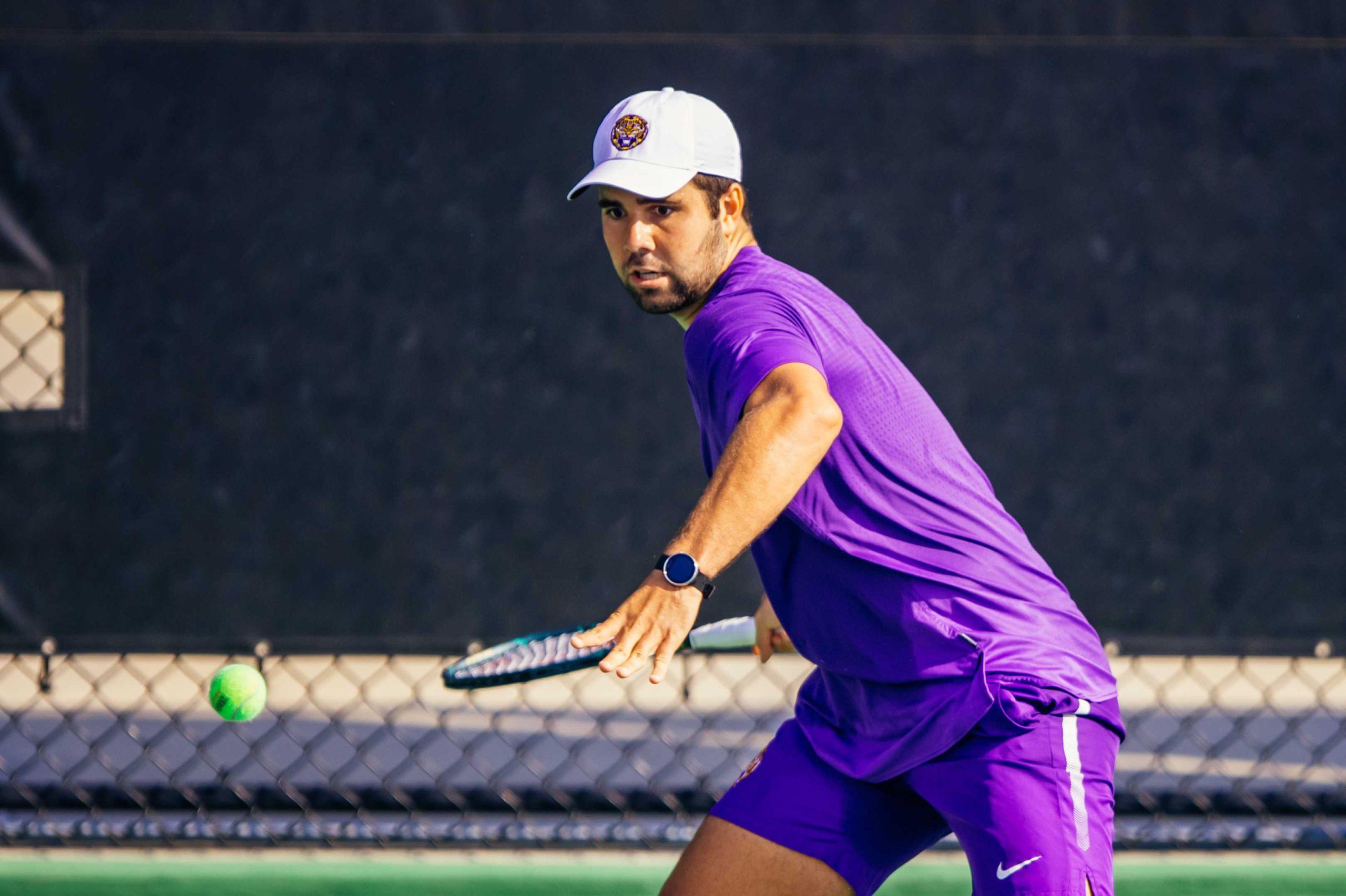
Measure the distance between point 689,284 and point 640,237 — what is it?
0.33ft

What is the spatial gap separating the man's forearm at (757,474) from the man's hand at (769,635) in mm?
827

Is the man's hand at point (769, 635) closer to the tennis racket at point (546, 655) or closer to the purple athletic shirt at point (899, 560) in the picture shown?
the tennis racket at point (546, 655)

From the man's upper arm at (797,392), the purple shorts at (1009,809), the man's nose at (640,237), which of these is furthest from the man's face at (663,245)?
the purple shorts at (1009,809)

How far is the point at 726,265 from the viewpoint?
2.10 m

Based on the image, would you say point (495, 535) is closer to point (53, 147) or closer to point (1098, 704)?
point (53, 147)

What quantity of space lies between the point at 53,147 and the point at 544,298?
107 cm

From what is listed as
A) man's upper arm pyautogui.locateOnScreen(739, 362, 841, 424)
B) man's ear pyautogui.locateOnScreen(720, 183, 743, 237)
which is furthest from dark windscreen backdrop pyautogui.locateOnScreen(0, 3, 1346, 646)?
man's upper arm pyautogui.locateOnScreen(739, 362, 841, 424)

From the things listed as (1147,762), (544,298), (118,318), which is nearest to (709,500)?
(544,298)

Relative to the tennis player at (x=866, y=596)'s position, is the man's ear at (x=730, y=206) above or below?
above

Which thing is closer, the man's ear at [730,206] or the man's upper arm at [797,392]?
the man's upper arm at [797,392]

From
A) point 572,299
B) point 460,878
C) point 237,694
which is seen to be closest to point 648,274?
point 572,299

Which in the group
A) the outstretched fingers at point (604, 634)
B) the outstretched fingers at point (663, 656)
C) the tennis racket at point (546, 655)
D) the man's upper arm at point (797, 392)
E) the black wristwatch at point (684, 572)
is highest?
the man's upper arm at point (797, 392)

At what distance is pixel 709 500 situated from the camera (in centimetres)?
163

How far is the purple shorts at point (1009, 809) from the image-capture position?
1.85 metres
